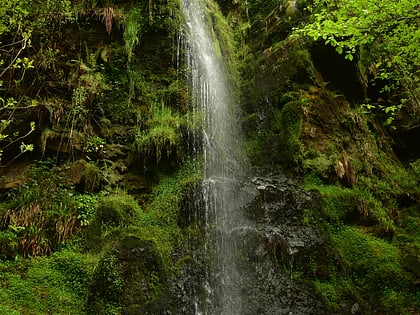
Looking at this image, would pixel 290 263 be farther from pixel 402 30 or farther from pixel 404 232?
pixel 402 30

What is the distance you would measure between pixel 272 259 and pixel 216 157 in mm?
2887

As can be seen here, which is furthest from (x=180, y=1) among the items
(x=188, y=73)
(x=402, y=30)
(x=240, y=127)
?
(x=402, y=30)

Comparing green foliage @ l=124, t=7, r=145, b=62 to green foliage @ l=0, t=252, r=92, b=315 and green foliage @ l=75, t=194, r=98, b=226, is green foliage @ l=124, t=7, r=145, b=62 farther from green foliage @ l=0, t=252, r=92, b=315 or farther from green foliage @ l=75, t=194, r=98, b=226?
green foliage @ l=0, t=252, r=92, b=315

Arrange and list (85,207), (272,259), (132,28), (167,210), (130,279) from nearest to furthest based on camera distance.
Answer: (130,279), (272,259), (85,207), (167,210), (132,28)

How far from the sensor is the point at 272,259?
684cm

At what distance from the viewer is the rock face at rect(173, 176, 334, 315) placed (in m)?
6.23

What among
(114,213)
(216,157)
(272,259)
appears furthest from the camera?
(216,157)

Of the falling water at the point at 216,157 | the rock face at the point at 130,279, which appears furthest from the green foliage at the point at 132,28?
the rock face at the point at 130,279

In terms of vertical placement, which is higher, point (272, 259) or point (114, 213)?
point (114, 213)

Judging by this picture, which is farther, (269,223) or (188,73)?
(188,73)

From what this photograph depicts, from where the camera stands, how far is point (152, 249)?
20.2 ft

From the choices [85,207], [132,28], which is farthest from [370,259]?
[132,28]

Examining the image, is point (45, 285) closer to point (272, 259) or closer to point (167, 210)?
point (167, 210)

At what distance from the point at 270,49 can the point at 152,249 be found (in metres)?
8.15
